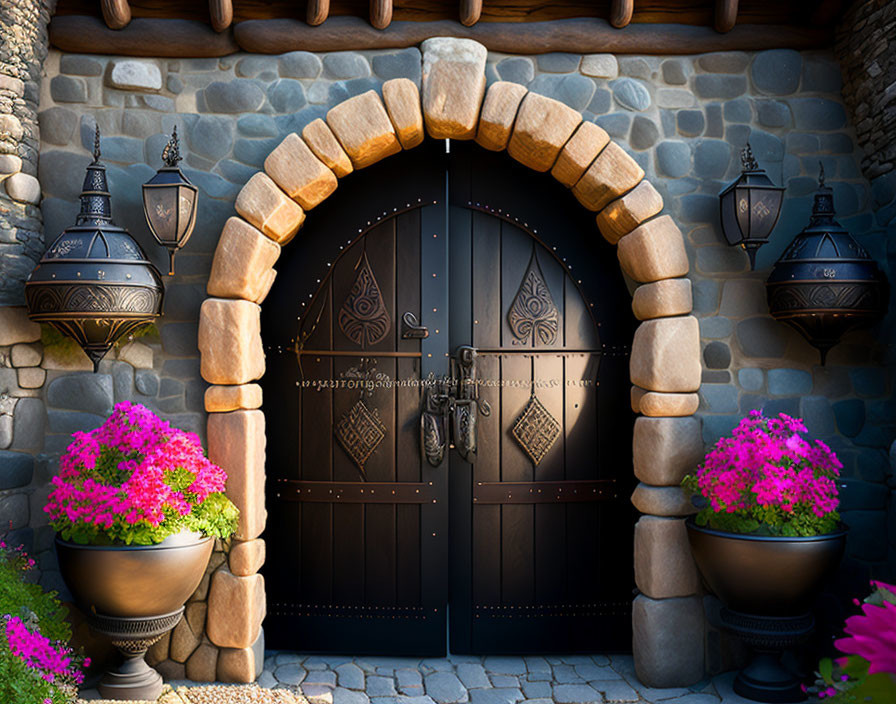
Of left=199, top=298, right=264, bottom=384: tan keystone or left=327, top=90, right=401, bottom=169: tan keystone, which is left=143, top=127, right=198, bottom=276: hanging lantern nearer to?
left=199, top=298, right=264, bottom=384: tan keystone

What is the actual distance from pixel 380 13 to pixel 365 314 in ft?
4.49

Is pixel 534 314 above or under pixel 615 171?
under

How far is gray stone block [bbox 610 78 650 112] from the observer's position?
3.20m

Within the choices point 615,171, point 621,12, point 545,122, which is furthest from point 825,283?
point 621,12

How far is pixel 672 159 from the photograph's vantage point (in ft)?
10.5

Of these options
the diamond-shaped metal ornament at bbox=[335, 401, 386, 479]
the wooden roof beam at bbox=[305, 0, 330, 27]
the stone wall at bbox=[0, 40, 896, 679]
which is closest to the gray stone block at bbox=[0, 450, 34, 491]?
the stone wall at bbox=[0, 40, 896, 679]

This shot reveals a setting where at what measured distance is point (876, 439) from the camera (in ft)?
10.3

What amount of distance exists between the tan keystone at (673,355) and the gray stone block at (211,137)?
214 cm

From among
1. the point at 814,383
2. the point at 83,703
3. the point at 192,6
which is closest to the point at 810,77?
the point at 814,383

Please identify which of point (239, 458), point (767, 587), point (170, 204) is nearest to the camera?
point (767, 587)

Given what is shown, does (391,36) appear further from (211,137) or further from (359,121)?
(211,137)

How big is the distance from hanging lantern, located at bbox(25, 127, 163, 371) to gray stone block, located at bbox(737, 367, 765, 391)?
2.66 m

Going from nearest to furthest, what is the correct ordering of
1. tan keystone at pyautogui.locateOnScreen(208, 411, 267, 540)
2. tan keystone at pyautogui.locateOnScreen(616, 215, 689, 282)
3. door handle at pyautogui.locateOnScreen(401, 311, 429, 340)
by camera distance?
tan keystone at pyautogui.locateOnScreen(208, 411, 267, 540)
tan keystone at pyautogui.locateOnScreen(616, 215, 689, 282)
door handle at pyautogui.locateOnScreen(401, 311, 429, 340)

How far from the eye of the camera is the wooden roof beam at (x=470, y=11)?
3057 millimetres
